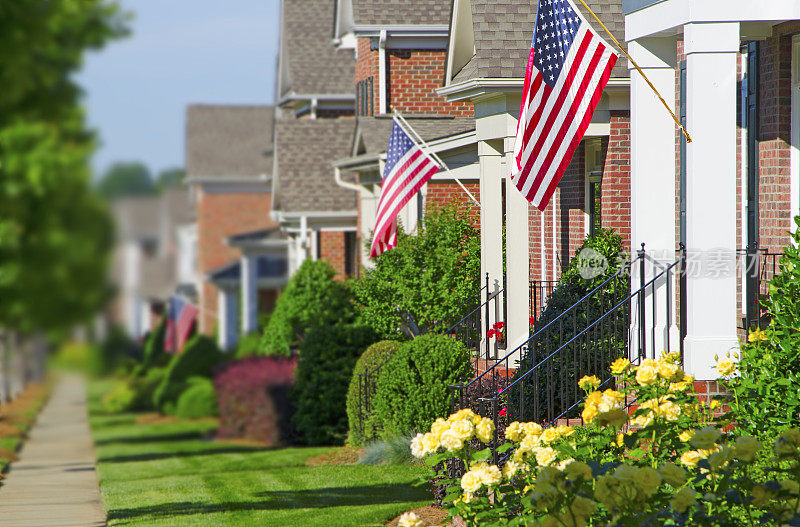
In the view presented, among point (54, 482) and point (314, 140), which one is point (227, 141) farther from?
point (54, 482)

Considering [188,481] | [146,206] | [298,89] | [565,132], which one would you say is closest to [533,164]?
[565,132]

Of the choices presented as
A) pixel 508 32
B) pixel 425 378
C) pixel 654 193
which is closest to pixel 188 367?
pixel 425 378

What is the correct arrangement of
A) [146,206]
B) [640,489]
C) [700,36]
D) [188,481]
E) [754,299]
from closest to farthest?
[640,489], [146,206], [700,36], [754,299], [188,481]

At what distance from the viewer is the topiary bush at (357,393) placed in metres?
16.2

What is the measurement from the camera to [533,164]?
11477 mm

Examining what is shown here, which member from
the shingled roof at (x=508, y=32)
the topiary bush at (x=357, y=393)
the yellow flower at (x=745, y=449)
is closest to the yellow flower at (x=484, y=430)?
the yellow flower at (x=745, y=449)

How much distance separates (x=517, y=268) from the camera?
14406 millimetres

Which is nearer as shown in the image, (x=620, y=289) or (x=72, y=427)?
(x=620, y=289)

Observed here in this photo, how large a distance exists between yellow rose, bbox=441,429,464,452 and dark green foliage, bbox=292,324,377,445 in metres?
11.3

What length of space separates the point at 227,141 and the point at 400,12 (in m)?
27.0

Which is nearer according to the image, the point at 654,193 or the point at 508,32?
the point at 654,193

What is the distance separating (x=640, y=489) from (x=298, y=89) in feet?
81.2

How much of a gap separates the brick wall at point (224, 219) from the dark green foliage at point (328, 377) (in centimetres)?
2911

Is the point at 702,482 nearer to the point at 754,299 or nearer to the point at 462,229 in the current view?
the point at 754,299
